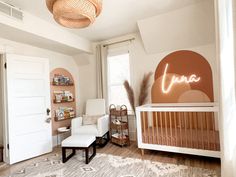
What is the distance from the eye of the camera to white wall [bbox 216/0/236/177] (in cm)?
146

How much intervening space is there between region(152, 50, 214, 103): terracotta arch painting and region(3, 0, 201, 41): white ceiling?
101 cm

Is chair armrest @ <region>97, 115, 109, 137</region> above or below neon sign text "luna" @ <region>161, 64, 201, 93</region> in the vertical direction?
below

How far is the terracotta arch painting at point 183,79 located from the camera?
118 inches

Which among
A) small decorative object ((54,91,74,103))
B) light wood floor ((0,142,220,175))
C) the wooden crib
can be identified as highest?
small decorative object ((54,91,74,103))

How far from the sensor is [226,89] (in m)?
1.51

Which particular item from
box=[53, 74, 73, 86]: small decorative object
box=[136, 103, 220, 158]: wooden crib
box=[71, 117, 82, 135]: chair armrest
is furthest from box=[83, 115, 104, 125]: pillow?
box=[136, 103, 220, 158]: wooden crib

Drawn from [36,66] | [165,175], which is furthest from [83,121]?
[165,175]

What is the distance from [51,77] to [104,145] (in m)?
2.08

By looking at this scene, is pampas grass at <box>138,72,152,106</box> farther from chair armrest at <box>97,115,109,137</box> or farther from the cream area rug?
the cream area rug

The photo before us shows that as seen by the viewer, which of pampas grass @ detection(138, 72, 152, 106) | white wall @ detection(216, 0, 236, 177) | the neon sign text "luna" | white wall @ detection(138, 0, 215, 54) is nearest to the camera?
white wall @ detection(216, 0, 236, 177)

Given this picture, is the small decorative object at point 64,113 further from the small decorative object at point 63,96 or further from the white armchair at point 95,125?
the white armchair at point 95,125

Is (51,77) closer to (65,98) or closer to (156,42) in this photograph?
(65,98)

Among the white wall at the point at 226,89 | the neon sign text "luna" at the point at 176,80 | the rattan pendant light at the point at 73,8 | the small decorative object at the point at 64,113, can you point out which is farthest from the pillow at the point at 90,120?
the white wall at the point at 226,89

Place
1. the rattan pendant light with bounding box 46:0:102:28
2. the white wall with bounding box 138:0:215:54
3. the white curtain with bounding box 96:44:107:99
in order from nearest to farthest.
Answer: the rattan pendant light with bounding box 46:0:102:28 → the white wall with bounding box 138:0:215:54 → the white curtain with bounding box 96:44:107:99
